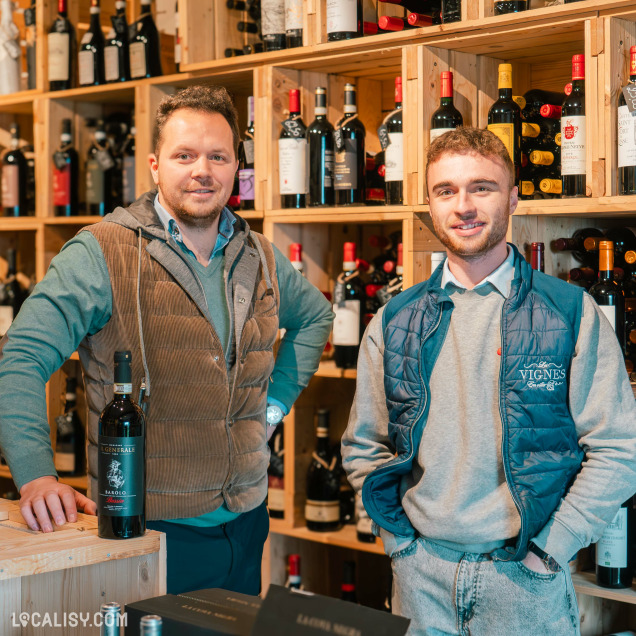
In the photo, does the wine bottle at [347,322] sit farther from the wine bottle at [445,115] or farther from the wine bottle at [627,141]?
the wine bottle at [627,141]

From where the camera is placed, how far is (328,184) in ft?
8.91

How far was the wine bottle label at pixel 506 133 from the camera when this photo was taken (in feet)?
7.50

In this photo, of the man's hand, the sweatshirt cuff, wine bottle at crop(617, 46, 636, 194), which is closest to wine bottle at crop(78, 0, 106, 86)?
wine bottle at crop(617, 46, 636, 194)

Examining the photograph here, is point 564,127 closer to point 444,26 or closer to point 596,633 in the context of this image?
point 444,26

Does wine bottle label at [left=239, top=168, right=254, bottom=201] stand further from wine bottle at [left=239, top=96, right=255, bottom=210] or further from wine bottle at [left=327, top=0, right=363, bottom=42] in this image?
wine bottle at [left=327, top=0, right=363, bottom=42]

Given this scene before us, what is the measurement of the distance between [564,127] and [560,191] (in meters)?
0.17

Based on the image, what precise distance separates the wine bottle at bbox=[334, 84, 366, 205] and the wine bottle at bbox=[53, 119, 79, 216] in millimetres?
1245

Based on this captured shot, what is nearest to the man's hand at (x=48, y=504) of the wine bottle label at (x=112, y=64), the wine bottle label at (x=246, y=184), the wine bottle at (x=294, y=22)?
the wine bottle label at (x=246, y=184)

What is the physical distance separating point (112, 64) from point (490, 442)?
2.25 m

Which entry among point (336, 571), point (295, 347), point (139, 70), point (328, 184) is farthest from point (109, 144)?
point (336, 571)

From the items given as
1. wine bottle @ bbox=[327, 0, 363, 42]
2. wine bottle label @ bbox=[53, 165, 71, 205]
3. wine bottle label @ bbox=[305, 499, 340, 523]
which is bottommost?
wine bottle label @ bbox=[305, 499, 340, 523]

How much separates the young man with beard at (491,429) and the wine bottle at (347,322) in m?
0.83

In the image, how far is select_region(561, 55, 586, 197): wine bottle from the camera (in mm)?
2164

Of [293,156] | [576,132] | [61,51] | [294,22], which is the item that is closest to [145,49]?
[61,51]
